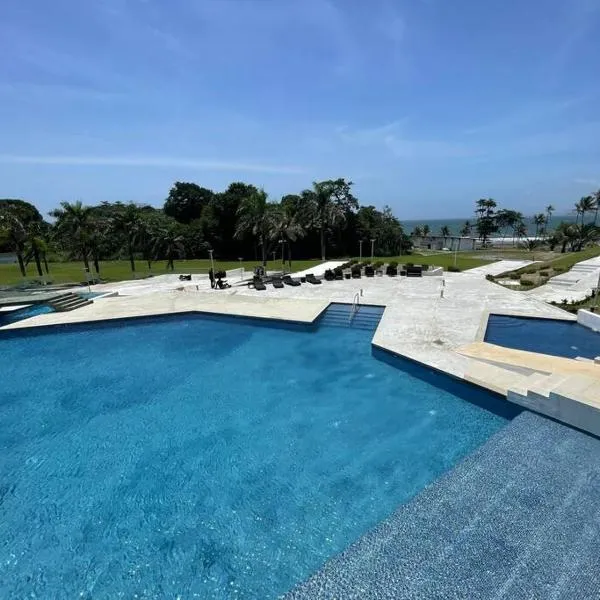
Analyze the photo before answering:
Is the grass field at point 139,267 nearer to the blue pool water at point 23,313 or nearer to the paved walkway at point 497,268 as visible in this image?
the paved walkway at point 497,268

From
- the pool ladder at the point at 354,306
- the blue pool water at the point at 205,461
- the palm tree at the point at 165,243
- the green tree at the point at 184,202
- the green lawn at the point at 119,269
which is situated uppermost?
the green tree at the point at 184,202

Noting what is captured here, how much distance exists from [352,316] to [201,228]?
31.8 meters

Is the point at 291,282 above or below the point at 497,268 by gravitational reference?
above

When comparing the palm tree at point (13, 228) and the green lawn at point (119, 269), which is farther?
the green lawn at point (119, 269)

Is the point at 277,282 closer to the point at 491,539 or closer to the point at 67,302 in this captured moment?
the point at 67,302

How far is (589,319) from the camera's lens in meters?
14.3

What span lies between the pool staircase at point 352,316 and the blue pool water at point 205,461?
2472 millimetres

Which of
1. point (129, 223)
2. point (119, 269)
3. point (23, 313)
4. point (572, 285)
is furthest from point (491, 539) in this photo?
point (119, 269)

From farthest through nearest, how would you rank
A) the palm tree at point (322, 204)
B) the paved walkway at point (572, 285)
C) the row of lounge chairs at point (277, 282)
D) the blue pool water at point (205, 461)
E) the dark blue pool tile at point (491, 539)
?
1. the palm tree at point (322, 204)
2. the row of lounge chairs at point (277, 282)
3. the paved walkway at point (572, 285)
4. the blue pool water at point (205, 461)
5. the dark blue pool tile at point (491, 539)

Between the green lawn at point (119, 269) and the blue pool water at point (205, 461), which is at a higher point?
the green lawn at point (119, 269)

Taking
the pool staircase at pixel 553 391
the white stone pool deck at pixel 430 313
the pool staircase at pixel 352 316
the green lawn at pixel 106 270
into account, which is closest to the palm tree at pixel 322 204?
the green lawn at pixel 106 270

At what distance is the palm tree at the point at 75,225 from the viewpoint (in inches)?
969

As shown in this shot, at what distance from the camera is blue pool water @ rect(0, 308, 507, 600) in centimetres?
566

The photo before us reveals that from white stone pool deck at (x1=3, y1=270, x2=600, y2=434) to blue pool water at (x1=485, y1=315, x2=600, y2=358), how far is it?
491 millimetres
